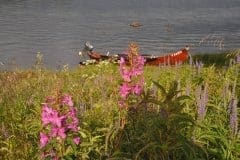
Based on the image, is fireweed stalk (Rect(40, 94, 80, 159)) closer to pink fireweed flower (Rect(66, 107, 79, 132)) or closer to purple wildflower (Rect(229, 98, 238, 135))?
pink fireweed flower (Rect(66, 107, 79, 132))

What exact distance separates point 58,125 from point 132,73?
0.80m

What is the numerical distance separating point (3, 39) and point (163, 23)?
60.5ft

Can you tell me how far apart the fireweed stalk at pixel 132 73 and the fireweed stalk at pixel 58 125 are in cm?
51

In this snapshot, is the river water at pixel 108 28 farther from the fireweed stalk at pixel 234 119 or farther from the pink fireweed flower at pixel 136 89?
the pink fireweed flower at pixel 136 89

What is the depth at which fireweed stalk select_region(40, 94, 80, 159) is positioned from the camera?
4012 millimetres

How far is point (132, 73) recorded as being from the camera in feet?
14.3

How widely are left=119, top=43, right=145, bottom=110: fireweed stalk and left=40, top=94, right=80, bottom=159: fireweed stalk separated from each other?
514 millimetres

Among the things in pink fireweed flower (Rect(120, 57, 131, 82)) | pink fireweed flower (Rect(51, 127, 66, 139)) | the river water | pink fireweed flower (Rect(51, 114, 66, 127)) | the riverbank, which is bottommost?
the river water

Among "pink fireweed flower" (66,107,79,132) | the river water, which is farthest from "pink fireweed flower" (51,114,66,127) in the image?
the river water

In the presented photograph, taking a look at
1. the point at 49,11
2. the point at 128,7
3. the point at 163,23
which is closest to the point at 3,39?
the point at 163,23

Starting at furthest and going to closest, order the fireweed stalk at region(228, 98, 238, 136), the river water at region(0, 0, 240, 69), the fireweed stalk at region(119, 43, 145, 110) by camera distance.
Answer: the river water at region(0, 0, 240, 69)
the fireweed stalk at region(228, 98, 238, 136)
the fireweed stalk at region(119, 43, 145, 110)

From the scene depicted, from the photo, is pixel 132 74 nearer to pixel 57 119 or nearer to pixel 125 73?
pixel 125 73

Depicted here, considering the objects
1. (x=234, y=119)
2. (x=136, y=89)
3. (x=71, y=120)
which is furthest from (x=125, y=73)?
(x=234, y=119)

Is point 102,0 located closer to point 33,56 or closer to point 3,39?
point 3,39
